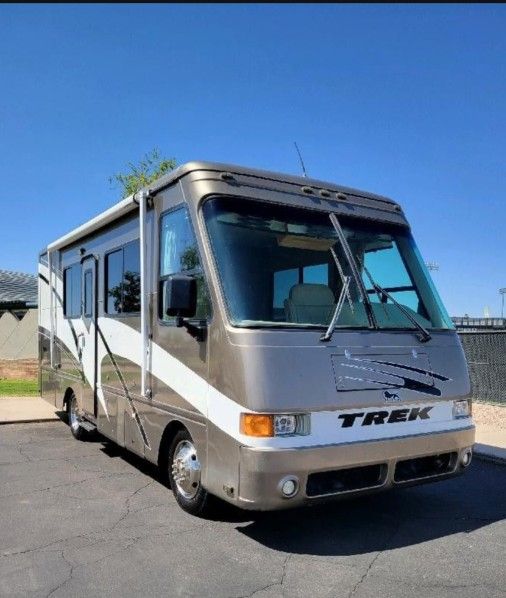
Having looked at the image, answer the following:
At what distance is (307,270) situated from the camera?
4984 millimetres

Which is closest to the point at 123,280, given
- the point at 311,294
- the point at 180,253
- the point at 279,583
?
the point at 180,253

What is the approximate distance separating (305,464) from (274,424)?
0.36 m

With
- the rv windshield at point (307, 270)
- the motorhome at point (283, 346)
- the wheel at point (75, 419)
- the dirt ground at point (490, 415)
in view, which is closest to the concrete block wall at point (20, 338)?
the wheel at point (75, 419)

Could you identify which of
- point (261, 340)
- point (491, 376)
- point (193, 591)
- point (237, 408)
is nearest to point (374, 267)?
point (261, 340)

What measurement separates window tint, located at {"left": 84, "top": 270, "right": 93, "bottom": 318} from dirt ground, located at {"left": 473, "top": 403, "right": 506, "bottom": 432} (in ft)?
22.0

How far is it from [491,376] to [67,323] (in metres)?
8.43

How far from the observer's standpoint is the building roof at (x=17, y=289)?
95.6ft

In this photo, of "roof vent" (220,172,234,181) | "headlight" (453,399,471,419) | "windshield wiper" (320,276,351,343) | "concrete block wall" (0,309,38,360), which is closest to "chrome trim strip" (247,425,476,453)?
"headlight" (453,399,471,419)

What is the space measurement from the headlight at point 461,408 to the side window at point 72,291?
502cm

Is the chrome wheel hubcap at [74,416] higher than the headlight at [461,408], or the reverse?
the headlight at [461,408]

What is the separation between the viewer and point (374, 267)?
5117 mm

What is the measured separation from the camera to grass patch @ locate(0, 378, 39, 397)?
13.6 metres

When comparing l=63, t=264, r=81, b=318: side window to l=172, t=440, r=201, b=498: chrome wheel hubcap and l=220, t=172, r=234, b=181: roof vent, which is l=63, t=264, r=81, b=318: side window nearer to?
l=172, t=440, r=201, b=498: chrome wheel hubcap

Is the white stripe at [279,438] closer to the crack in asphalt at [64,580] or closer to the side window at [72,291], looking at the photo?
the crack in asphalt at [64,580]
